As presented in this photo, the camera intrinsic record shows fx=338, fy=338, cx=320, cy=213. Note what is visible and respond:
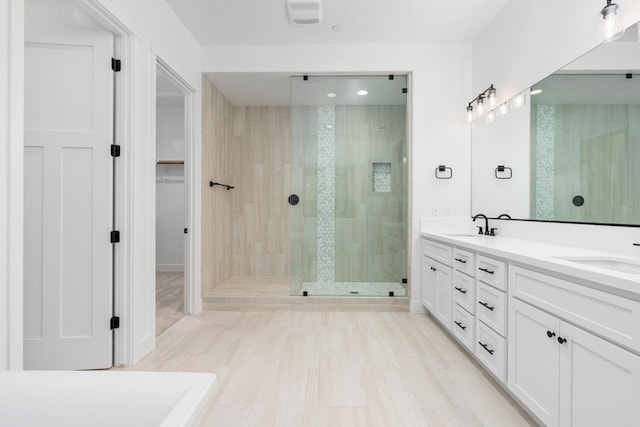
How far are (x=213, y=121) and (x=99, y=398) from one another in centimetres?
362

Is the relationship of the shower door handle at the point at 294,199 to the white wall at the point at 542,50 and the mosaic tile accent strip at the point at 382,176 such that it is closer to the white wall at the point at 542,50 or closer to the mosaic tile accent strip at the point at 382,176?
the mosaic tile accent strip at the point at 382,176

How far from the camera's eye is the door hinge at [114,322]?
7.24 feet

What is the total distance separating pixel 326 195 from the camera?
3.64 meters

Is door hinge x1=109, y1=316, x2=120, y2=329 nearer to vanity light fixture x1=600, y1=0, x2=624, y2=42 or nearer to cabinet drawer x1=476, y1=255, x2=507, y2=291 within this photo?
cabinet drawer x1=476, y1=255, x2=507, y2=291

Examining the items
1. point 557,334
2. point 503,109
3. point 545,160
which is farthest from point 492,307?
point 503,109

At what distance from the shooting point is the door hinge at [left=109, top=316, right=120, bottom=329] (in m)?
2.21

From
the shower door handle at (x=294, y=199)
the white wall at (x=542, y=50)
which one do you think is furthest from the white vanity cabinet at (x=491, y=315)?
the shower door handle at (x=294, y=199)

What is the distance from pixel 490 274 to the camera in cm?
201

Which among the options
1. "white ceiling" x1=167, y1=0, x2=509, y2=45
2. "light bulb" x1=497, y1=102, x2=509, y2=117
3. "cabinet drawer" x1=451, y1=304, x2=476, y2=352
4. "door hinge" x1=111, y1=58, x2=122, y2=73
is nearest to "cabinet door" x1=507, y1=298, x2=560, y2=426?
"cabinet drawer" x1=451, y1=304, x2=476, y2=352

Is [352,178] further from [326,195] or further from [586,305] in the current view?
[586,305]

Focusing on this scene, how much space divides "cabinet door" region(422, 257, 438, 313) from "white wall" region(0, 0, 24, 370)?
280 centimetres

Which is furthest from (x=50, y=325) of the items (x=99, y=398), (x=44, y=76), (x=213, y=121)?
(x=213, y=121)

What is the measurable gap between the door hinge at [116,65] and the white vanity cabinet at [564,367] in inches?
106

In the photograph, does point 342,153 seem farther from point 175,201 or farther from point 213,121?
point 175,201
